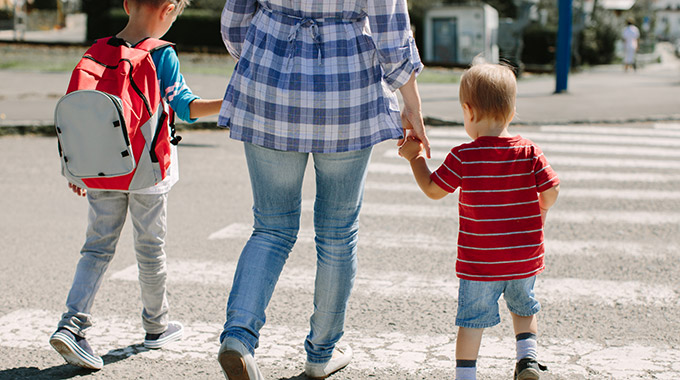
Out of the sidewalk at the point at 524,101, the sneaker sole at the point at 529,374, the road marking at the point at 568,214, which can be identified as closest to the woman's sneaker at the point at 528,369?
the sneaker sole at the point at 529,374

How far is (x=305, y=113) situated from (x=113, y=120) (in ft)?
2.53

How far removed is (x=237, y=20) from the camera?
2953 millimetres

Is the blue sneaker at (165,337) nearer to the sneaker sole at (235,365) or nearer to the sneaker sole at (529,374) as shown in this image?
the sneaker sole at (235,365)

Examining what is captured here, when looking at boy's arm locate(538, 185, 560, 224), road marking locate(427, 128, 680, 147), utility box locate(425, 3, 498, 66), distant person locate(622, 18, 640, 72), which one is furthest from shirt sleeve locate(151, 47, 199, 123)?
distant person locate(622, 18, 640, 72)

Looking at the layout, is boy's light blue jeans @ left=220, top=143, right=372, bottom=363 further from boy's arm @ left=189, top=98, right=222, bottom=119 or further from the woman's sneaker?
the woman's sneaker

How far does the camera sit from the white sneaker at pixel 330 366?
3201 millimetres

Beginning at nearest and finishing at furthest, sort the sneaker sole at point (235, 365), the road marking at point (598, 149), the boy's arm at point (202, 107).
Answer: the sneaker sole at point (235, 365) → the boy's arm at point (202, 107) → the road marking at point (598, 149)

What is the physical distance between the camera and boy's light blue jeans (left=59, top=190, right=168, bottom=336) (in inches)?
130

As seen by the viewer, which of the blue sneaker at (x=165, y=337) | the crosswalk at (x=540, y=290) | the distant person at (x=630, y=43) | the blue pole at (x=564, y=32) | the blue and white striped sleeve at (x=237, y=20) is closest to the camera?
the blue and white striped sleeve at (x=237, y=20)

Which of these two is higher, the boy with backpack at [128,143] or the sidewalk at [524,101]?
the boy with backpack at [128,143]

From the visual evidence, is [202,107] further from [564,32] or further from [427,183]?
[564,32]

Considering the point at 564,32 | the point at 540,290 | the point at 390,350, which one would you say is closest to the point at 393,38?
the point at 390,350

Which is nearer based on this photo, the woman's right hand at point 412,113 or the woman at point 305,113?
the woman at point 305,113

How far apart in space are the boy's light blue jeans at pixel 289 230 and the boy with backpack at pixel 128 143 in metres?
0.44
